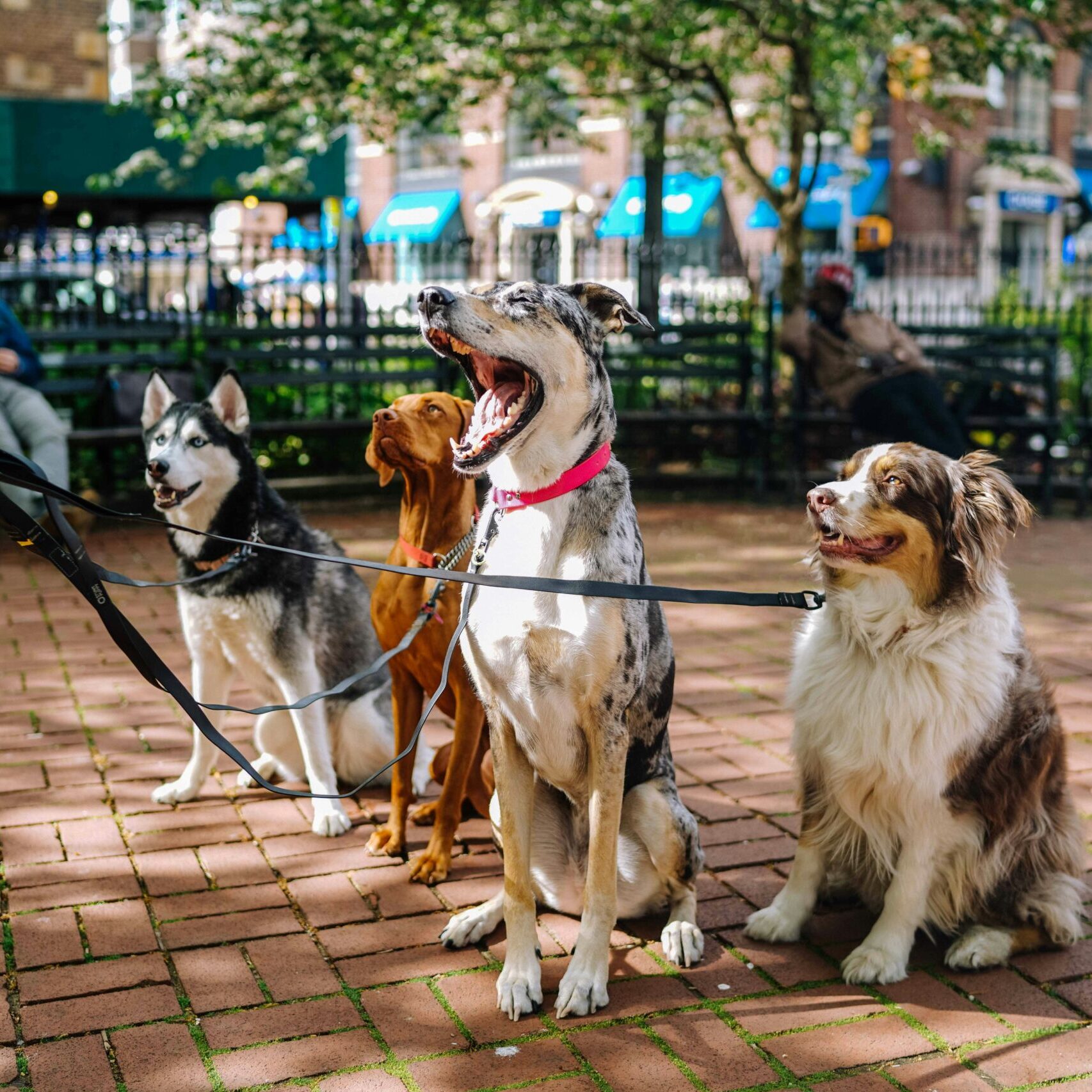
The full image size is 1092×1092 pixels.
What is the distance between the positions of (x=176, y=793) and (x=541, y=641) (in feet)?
7.17

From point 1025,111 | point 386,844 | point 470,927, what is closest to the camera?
point 470,927

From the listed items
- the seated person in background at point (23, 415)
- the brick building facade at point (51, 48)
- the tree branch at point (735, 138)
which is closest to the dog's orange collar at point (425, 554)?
the seated person in background at point (23, 415)

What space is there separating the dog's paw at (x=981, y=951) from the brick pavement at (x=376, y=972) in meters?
0.04

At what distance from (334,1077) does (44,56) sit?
20047mm

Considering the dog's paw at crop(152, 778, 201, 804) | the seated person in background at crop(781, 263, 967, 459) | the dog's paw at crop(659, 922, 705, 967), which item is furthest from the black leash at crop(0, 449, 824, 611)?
the seated person in background at crop(781, 263, 967, 459)

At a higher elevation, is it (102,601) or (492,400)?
(492,400)

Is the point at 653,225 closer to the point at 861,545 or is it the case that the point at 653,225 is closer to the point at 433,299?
the point at 861,545

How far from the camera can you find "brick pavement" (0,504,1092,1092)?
2.87m

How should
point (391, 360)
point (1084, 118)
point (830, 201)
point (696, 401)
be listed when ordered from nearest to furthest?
1. point (391, 360)
2. point (696, 401)
3. point (830, 201)
4. point (1084, 118)

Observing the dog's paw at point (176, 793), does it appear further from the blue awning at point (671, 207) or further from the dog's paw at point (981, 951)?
the blue awning at point (671, 207)

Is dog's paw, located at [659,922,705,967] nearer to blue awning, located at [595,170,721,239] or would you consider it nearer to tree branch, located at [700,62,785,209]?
tree branch, located at [700,62,785,209]

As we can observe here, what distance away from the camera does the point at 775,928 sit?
3.52 meters

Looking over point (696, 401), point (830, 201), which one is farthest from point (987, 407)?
point (830, 201)

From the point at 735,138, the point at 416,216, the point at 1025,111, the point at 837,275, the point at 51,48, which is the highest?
the point at 1025,111
